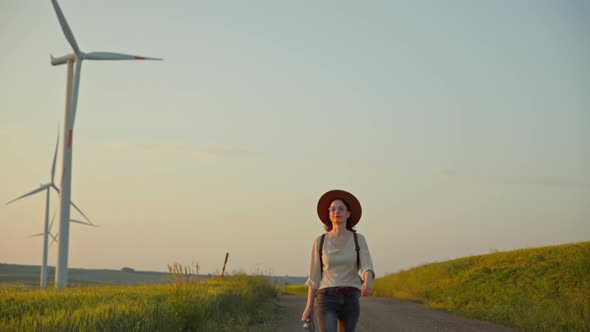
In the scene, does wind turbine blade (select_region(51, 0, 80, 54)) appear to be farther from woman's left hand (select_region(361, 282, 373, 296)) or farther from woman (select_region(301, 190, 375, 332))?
woman's left hand (select_region(361, 282, 373, 296))

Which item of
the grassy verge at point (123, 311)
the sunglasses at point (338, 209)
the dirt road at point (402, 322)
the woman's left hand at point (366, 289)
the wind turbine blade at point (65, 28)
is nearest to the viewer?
the woman's left hand at point (366, 289)

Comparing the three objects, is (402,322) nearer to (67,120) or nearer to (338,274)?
(338,274)

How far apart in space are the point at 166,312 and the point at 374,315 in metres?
10.1

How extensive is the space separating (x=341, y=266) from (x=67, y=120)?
81.7ft

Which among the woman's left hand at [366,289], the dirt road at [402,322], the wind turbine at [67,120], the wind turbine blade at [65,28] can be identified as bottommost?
the dirt road at [402,322]

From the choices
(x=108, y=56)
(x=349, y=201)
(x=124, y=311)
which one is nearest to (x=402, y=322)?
(x=124, y=311)

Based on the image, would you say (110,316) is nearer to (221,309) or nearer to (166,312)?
(166,312)

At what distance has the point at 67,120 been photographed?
29641 mm

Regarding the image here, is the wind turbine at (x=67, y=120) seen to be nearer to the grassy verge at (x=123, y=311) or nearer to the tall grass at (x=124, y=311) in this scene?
the grassy verge at (x=123, y=311)

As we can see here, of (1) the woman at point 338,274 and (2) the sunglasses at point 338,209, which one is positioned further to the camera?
(2) the sunglasses at point 338,209

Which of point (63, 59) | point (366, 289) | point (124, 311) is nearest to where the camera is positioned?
point (366, 289)

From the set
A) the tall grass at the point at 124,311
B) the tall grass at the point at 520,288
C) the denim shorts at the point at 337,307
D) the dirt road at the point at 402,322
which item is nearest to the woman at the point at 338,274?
the denim shorts at the point at 337,307

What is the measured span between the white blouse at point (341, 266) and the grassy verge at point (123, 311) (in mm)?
3259

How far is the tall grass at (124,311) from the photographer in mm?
8953
